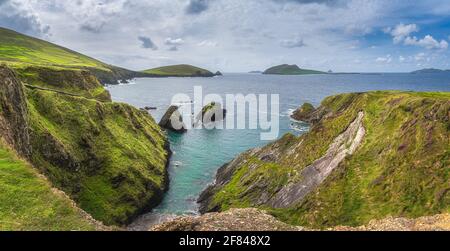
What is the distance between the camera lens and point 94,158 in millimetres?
62188

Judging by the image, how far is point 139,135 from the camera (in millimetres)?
83688

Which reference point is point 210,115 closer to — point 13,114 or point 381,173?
point 13,114

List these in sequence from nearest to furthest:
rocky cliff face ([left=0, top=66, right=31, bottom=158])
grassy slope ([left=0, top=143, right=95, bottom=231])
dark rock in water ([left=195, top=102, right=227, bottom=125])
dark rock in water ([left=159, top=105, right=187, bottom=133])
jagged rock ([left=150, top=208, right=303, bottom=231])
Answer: jagged rock ([left=150, top=208, right=303, bottom=231])
grassy slope ([left=0, top=143, right=95, bottom=231])
rocky cliff face ([left=0, top=66, right=31, bottom=158])
dark rock in water ([left=159, top=105, right=187, bottom=133])
dark rock in water ([left=195, top=102, right=227, bottom=125])

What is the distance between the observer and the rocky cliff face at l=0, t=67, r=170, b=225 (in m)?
48.8

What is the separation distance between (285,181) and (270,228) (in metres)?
26.9

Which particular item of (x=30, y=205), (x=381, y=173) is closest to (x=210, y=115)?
(x=381, y=173)

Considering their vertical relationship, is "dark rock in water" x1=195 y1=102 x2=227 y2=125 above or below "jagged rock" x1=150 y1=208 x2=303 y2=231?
below

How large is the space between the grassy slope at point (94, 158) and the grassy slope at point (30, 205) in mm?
20161

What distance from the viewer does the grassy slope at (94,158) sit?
178 feet

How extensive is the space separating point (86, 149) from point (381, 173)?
44.6 meters

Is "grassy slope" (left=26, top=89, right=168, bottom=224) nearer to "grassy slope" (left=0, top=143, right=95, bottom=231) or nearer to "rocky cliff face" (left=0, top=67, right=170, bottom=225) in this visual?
"rocky cliff face" (left=0, top=67, right=170, bottom=225)

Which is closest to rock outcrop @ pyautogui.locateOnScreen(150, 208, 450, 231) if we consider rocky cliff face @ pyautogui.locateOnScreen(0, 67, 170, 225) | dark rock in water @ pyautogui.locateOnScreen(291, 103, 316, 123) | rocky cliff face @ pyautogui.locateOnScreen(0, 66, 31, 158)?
rocky cliff face @ pyautogui.locateOnScreen(0, 66, 31, 158)

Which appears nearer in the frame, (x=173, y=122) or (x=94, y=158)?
(x=94, y=158)
